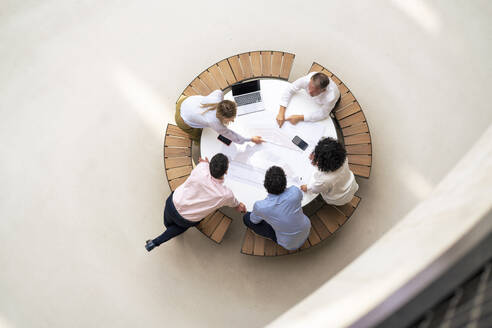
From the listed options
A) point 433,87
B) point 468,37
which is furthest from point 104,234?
point 468,37

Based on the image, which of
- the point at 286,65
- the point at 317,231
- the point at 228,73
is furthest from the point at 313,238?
the point at 228,73

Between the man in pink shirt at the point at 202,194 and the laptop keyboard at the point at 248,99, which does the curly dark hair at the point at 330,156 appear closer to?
the man in pink shirt at the point at 202,194

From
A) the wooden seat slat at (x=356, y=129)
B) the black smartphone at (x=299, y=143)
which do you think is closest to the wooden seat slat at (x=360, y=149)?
the wooden seat slat at (x=356, y=129)

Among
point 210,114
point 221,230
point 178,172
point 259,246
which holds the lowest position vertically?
point 259,246

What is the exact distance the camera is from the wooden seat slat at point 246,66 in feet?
11.3

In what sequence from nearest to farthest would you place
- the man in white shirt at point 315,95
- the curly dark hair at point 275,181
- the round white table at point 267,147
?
the curly dark hair at point 275,181
the man in white shirt at point 315,95
the round white table at point 267,147

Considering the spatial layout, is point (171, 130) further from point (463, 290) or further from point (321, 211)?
point (463, 290)

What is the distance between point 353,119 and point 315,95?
556 millimetres

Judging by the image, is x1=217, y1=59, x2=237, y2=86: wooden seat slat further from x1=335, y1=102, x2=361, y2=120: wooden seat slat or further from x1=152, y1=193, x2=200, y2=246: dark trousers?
x1=152, y1=193, x2=200, y2=246: dark trousers

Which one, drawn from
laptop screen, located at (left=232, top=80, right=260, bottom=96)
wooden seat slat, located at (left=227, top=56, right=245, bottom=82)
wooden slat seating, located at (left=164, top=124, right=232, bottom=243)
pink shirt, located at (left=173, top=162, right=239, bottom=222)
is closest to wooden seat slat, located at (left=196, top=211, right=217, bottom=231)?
wooden slat seating, located at (left=164, top=124, right=232, bottom=243)

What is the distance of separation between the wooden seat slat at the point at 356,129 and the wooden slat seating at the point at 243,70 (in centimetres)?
89

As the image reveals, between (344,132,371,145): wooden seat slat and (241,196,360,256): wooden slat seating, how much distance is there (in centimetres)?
58

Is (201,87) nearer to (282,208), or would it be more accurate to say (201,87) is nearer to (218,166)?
(218,166)

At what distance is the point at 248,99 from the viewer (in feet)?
10.5
